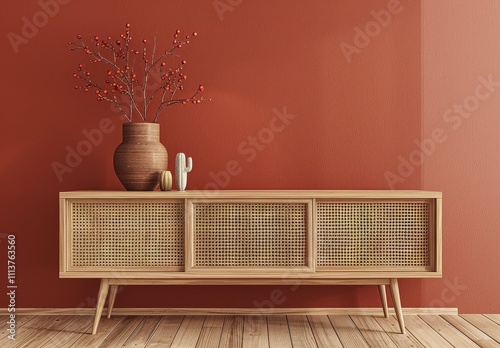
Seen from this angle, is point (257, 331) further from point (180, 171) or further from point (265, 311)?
point (180, 171)

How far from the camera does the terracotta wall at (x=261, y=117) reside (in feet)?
10.1

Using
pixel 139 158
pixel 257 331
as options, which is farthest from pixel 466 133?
pixel 139 158

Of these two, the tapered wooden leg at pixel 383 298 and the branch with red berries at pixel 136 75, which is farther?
the branch with red berries at pixel 136 75

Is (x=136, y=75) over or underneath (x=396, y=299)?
over

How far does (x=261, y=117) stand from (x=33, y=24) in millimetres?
1244

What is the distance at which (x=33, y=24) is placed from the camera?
308 centimetres

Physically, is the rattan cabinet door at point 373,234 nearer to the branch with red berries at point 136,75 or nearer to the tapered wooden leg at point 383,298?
the tapered wooden leg at point 383,298

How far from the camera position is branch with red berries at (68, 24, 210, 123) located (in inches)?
120

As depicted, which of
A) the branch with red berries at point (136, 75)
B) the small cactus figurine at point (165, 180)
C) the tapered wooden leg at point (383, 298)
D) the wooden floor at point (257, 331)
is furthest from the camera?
the branch with red berries at point (136, 75)

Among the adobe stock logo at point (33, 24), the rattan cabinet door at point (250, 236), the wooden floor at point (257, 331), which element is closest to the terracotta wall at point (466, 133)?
the wooden floor at point (257, 331)

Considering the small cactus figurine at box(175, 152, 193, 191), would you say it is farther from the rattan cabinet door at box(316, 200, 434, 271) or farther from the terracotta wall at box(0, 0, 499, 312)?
the rattan cabinet door at box(316, 200, 434, 271)

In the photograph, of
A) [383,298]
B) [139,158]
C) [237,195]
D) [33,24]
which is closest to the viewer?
[237,195]

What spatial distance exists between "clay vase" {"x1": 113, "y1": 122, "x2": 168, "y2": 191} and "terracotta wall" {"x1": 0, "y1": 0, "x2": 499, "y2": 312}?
0.91 feet

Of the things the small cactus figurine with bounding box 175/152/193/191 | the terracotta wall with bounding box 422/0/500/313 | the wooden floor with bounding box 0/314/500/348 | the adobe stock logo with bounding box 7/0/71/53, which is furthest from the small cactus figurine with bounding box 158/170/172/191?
the terracotta wall with bounding box 422/0/500/313
